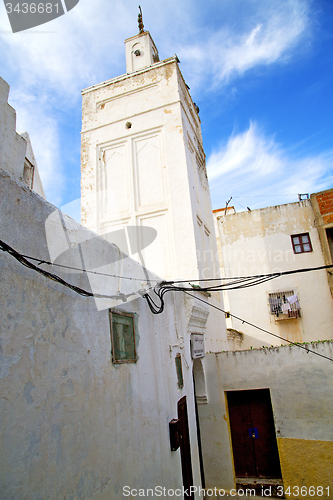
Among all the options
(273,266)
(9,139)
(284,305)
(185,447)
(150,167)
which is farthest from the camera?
(273,266)

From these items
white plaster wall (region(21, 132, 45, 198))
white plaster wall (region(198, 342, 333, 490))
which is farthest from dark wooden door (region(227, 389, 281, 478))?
white plaster wall (region(21, 132, 45, 198))

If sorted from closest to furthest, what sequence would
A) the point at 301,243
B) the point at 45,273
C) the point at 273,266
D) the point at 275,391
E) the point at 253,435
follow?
the point at 45,273 < the point at 275,391 < the point at 253,435 < the point at 301,243 < the point at 273,266

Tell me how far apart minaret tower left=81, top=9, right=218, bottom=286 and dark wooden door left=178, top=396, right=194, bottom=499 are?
Result: 2.55 meters

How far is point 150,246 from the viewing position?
7.11 metres

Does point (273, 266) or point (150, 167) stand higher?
point (150, 167)

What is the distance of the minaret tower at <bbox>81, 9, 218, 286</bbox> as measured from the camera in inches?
272

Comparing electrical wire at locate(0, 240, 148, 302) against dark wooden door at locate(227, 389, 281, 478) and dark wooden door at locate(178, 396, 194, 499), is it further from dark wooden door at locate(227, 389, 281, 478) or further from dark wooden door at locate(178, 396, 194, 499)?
dark wooden door at locate(227, 389, 281, 478)

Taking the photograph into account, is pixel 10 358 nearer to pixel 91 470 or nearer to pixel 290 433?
pixel 91 470

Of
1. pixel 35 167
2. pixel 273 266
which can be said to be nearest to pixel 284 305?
pixel 273 266

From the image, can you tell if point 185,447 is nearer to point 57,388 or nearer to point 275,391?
point 275,391

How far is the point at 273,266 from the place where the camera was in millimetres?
13914

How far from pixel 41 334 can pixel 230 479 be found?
6656 mm

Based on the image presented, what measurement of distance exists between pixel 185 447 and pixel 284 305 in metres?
9.59

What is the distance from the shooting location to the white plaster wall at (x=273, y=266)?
12.7 meters
